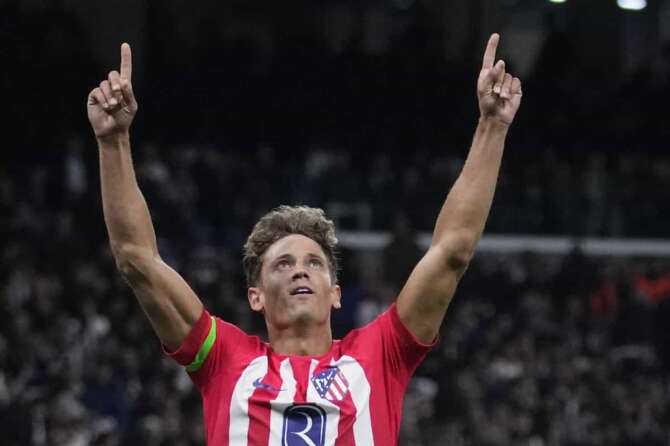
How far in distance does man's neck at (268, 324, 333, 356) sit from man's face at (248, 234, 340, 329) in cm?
3

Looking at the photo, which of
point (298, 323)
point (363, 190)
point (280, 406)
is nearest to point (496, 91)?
point (298, 323)

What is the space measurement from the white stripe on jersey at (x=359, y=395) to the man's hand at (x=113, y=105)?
3.07 ft

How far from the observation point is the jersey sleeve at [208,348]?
3.92 m

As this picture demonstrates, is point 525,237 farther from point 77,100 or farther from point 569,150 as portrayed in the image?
point 77,100

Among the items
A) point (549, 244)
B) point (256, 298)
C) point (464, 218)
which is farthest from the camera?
point (549, 244)

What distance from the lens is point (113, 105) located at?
3871 millimetres

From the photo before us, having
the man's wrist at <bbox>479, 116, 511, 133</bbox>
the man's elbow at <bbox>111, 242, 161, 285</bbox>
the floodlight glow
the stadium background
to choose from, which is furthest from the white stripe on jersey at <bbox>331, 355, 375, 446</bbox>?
the floodlight glow

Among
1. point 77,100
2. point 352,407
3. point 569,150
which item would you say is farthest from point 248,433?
point 569,150

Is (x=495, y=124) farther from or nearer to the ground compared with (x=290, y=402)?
farther from the ground

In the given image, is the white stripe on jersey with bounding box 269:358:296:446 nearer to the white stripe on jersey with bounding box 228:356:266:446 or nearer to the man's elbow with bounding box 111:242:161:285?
the white stripe on jersey with bounding box 228:356:266:446

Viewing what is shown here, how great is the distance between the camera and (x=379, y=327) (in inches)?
160

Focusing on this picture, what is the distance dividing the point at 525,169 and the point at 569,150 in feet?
4.61

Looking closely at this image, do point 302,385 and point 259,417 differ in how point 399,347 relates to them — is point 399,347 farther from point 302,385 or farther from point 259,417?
point 259,417

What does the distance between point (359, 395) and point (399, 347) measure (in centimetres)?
19
